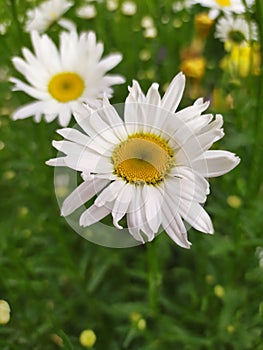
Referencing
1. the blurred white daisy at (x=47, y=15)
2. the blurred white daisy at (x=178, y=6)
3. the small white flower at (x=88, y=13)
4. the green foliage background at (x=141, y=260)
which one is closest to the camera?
the green foliage background at (x=141, y=260)

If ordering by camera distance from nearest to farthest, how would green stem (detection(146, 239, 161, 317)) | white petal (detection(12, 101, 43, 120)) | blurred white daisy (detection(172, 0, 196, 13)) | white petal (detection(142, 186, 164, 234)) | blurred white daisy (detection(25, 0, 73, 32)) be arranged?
white petal (detection(142, 186, 164, 234)), green stem (detection(146, 239, 161, 317)), white petal (detection(12, 101, 43, 120)), blurred white daisy (detection(25, 0, 73, 32)), blurred white daisy (detection(172, 0, 196, 13))

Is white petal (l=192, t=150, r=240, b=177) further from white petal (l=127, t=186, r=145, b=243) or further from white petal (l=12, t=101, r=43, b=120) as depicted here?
white petal (l=12, t=101, r=43, b=120)

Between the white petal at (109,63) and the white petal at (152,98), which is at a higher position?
the white petal at (109,63)

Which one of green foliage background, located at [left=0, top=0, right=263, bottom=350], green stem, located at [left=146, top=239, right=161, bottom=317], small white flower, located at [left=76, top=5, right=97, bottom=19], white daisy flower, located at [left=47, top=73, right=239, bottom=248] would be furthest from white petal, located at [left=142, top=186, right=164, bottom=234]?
small white flower, located at [left=76, top=5, right=97, bottom=19]

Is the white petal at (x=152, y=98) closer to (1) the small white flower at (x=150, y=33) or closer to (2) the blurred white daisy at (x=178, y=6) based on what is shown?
(1) the small white flower at (x=150, y=33)

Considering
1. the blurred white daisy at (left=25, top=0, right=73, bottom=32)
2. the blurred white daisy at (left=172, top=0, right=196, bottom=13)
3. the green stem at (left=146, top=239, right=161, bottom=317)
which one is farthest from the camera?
the blurred white daisy at (left=172, top=0, right=196, bottom=13)

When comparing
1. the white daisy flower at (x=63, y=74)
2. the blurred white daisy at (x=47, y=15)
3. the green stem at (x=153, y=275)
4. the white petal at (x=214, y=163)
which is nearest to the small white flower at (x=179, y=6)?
the blurred white daisy at (x=47, y=15)
